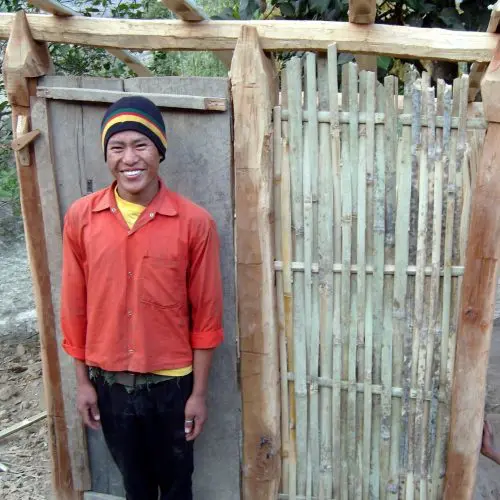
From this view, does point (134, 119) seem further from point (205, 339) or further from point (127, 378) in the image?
point (127, 378)

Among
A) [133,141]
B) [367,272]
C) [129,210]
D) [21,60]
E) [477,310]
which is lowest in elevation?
[477,310]

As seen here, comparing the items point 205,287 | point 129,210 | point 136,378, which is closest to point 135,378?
point 136,378

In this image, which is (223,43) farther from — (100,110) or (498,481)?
(498,481)

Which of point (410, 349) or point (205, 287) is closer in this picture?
point (205, 287)

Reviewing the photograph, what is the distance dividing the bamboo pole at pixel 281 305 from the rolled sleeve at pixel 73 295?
2.87 feet

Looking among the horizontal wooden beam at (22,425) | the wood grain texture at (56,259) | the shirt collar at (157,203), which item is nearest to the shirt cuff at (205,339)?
the shirt collar at (157,203)

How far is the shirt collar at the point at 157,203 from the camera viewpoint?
8.34 ft

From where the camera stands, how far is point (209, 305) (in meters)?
2.61

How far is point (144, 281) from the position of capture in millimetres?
2525

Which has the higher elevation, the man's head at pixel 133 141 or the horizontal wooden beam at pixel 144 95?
the horizontal wooden beam at pixel 144 95

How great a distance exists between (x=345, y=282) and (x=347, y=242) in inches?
7.4

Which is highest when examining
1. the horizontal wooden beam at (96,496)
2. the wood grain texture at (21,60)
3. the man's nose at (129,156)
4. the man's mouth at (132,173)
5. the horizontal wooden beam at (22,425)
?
the wood grain texture at (21,60)

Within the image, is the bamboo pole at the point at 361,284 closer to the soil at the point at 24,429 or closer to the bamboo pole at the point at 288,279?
the bamboo pole at the point at 288,279

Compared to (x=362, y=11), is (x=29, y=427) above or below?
below
